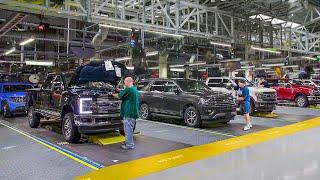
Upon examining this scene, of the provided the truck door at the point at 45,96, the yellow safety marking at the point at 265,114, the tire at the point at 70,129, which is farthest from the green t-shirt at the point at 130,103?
the yellow safety marking at the point at 265,114

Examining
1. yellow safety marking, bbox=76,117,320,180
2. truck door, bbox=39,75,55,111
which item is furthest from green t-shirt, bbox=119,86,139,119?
truck door, bbox=39,75,55,111

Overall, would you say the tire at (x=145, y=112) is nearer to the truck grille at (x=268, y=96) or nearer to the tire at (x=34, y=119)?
the tire at (x=34, y=119)

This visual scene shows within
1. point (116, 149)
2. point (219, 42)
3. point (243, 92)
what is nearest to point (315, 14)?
point (219, 42)

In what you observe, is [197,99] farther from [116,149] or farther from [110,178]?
[110,178]

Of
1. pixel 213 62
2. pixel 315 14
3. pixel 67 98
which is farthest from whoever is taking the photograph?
pixel 213 62

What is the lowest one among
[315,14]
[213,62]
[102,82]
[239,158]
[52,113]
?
[239,158]

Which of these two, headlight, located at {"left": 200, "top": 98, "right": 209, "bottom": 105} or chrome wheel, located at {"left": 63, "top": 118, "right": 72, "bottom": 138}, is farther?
headlight, located at {"left": 200, "top": 98, "right": 209, "bottom": 105}

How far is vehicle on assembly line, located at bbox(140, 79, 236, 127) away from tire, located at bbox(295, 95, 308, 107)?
9.54m

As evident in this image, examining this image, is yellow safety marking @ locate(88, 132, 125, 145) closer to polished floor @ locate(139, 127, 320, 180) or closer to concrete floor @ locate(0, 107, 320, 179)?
concrete floor @ locate(0, 107, 320, 179)

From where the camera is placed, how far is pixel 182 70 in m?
33.2

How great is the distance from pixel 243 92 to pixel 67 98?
578cm

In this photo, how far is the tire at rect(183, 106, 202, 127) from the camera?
1065cm

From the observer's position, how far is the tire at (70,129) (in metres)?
8.01

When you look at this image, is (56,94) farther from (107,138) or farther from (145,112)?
(145,112)
